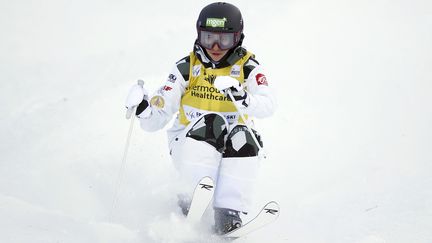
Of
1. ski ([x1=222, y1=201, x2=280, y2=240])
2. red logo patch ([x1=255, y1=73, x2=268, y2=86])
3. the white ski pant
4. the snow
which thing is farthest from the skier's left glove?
the snow

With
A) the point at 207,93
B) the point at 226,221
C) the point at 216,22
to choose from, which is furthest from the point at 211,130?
the point at 216,22

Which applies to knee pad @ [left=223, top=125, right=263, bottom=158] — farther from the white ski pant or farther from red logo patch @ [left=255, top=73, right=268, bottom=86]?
red logo patch @ [left=255, top=73, right=268, bottom=86]

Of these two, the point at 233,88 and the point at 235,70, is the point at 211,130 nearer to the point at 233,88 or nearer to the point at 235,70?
the point at 233,88

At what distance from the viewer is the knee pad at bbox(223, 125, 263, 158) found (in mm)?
4262

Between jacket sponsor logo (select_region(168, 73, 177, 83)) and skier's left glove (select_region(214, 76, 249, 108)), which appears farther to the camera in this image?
jacket sponsor logo (select_region(168, 73, 177, 83))

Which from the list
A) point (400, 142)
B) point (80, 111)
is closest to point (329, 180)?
point (400, 142)

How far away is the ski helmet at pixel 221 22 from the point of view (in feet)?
14.0

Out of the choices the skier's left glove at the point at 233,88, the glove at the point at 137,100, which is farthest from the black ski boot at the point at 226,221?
the glove at the point at 137,100

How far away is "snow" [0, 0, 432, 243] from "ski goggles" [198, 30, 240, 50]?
1.18 metres

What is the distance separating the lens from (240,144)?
4.27 metres

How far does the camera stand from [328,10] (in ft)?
32.4

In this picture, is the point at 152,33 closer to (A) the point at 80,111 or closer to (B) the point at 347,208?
(A) the point at 80,111

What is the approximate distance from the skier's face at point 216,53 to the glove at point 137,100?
0.59 m

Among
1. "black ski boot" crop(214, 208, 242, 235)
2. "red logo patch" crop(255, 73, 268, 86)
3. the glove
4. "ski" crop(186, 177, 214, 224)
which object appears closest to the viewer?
"ski" crop(186, 177, 214, 224)
